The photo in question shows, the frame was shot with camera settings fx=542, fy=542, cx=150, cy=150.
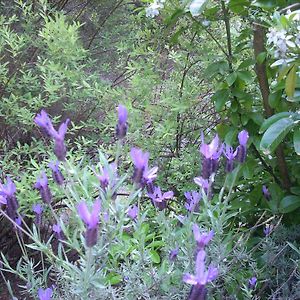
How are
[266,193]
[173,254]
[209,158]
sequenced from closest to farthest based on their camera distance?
[209,158], [173,254], [266,193]

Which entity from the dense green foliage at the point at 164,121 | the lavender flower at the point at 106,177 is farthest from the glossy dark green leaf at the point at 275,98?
the lavender flower at the point at 106,177

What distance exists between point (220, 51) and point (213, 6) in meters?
0.31

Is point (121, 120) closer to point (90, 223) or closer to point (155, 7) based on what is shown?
point (90, 223)

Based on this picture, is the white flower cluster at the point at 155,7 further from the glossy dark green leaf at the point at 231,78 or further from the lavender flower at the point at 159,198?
the lavender flower at the point at 159,198

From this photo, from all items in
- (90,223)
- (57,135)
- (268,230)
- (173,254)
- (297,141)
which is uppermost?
(57,135)

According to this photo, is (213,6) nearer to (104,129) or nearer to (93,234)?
(104,129)

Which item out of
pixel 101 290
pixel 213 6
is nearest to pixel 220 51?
pixel 213 6

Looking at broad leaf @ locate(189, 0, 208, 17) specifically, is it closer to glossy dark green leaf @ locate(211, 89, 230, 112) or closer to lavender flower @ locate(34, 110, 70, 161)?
glossy dark green leaf @ locate(211, 89, 230, 112)

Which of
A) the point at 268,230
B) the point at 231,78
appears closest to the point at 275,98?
the point at 231,78

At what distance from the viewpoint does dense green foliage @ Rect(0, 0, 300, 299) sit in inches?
63.6

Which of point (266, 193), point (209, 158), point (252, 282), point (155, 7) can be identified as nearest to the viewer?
point (209, 158)

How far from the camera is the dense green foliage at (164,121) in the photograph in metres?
1.62

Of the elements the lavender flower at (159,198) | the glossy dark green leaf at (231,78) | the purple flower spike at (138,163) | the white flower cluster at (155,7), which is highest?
the white flower cluster at (155,7)

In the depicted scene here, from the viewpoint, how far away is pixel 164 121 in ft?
7.56
